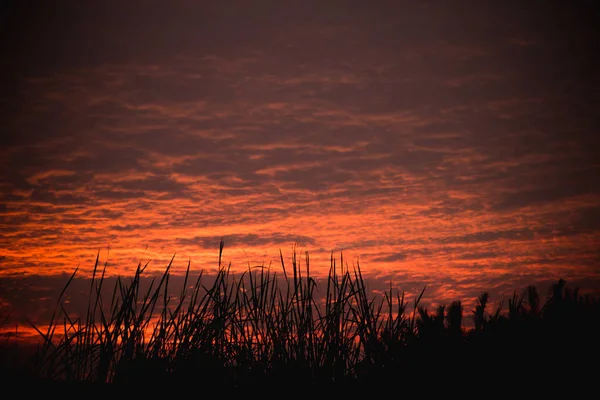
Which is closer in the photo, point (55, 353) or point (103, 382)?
point (103, 382)

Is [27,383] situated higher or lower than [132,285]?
lower

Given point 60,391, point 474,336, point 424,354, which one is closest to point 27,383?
point 60,391

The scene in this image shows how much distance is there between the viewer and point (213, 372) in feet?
10.6

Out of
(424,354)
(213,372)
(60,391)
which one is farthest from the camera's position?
(424,354)

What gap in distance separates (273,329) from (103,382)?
48.8 inches

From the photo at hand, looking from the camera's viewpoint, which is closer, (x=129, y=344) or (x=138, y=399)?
(x=138, y=399)

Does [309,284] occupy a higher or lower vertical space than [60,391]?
higher

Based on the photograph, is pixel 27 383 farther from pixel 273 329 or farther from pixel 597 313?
pixel 597 313

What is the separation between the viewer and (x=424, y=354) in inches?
135

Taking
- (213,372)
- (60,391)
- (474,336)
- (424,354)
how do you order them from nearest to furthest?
(60,391) < (213,372) < (424,354) < (474,336)

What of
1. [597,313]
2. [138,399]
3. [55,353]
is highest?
[597,313]

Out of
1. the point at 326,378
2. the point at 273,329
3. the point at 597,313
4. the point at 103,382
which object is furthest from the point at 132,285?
the point at 597,313

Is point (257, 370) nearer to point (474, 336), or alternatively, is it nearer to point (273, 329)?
point (273, 329)

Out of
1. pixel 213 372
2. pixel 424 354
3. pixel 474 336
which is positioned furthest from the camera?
pixel 474 336
